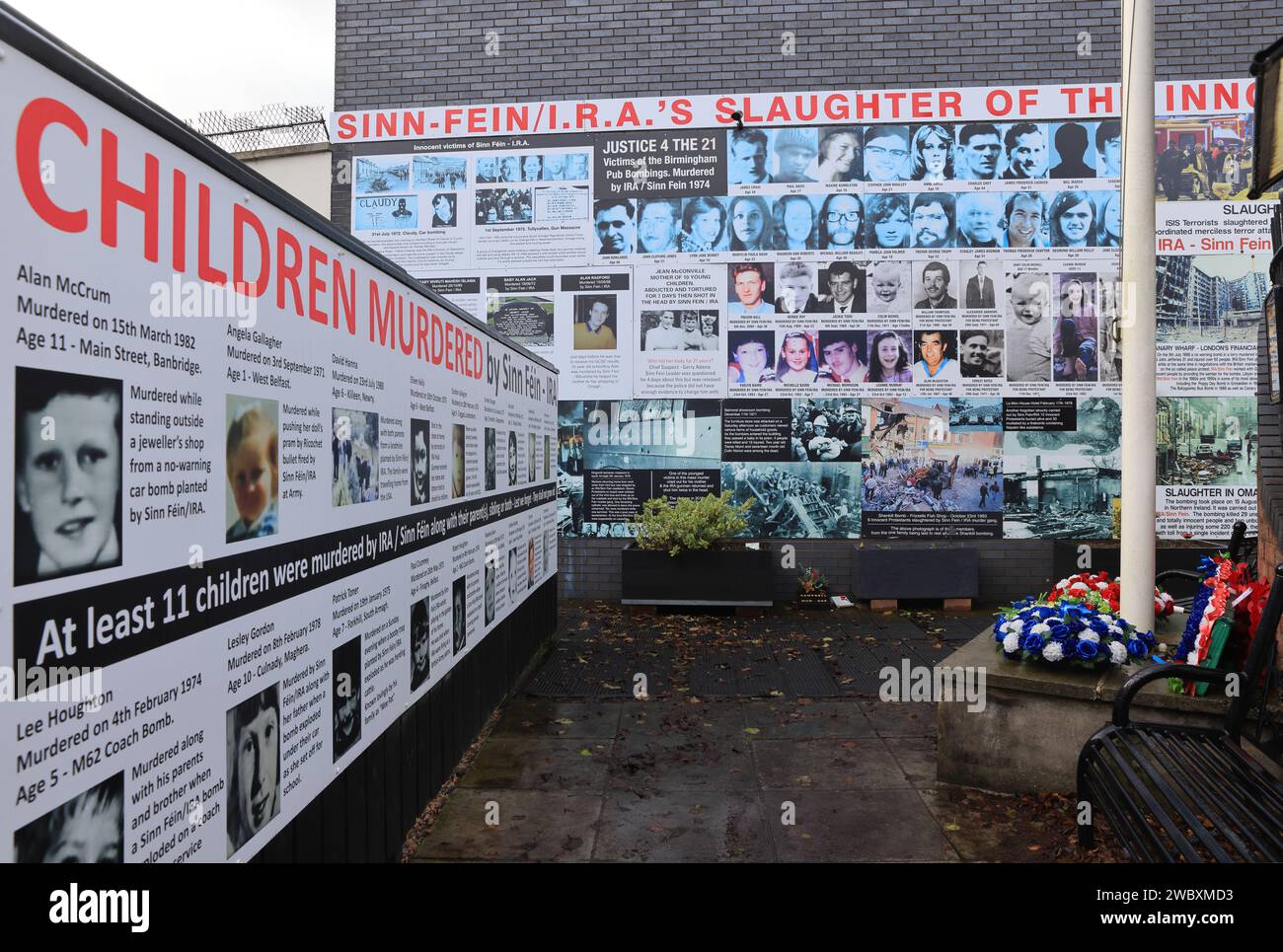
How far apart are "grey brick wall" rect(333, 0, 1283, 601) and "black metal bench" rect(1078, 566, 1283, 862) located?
641cm

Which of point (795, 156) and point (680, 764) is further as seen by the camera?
point (795, 156)

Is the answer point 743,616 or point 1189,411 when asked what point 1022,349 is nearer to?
point 1189,411

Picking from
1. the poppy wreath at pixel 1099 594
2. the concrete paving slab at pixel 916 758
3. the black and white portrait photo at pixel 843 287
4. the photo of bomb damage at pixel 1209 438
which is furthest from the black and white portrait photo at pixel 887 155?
the concrete paving slab at pixel 916 758

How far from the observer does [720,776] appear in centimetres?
463

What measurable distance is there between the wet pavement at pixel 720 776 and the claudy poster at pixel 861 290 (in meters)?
3.13

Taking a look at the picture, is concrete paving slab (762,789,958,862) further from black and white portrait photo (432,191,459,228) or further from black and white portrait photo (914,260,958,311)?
black and white portrait photo (432,191,459,228)

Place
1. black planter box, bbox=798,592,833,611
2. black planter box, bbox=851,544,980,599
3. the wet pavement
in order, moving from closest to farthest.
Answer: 1. the wet pavement
2. black planter box, bbox=851,544,980,599
3. black planter box, bbox=798,592,833,611

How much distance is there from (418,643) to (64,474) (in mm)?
2421

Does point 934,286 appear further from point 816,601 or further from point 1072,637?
point 1072,637

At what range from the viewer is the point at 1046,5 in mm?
9805

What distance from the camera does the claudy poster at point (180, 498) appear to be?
1686mm

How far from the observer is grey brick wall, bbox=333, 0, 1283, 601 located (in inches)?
384

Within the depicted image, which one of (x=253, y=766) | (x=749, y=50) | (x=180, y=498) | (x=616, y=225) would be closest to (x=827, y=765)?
(x=253, y=766)

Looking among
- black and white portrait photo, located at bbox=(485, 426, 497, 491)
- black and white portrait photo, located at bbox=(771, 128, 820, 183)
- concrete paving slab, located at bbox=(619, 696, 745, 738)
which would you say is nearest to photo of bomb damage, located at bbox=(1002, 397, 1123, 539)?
black and white portrait photo, located at bbox=(771, 128, 820, 183)
